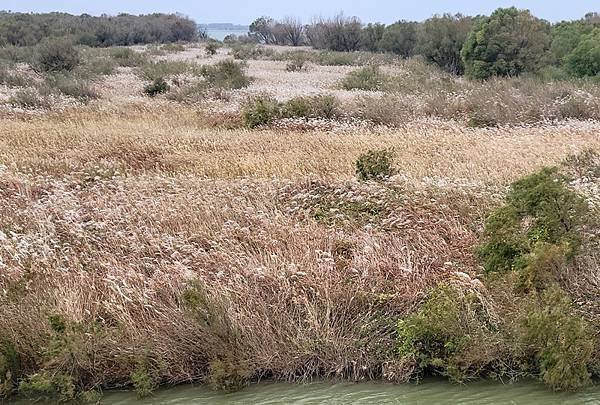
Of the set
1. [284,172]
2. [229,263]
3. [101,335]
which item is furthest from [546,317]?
[284,172]

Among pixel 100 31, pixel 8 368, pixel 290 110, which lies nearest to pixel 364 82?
pixel 290 110

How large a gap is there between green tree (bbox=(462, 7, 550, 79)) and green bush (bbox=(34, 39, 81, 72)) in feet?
60.2

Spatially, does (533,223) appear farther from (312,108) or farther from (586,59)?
(586,59)

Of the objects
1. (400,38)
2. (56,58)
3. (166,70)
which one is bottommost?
(166,70)

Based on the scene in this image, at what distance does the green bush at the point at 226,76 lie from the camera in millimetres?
25359

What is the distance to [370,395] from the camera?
5742 millimetres

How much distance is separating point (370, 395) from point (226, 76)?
74.7ft

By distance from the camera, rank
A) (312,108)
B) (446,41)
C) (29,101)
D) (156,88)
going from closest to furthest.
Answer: (312,108), (29,101), (156,88), (446,41)

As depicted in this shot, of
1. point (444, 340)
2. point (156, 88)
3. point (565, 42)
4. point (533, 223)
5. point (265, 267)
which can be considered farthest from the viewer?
point (565, 42)

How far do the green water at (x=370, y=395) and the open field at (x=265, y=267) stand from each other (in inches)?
5.2

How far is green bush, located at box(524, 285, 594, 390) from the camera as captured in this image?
5543 millimetres

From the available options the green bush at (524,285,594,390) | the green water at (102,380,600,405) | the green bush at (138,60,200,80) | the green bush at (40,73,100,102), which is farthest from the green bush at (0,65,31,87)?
the green bush at (524,285,594,390)

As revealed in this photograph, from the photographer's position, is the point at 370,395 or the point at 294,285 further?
the point at 294,285

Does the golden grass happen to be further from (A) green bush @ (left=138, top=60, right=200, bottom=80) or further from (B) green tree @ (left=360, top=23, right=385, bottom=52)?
(B) green tree @ (left=360, top=23, right=385, bottom=52)
